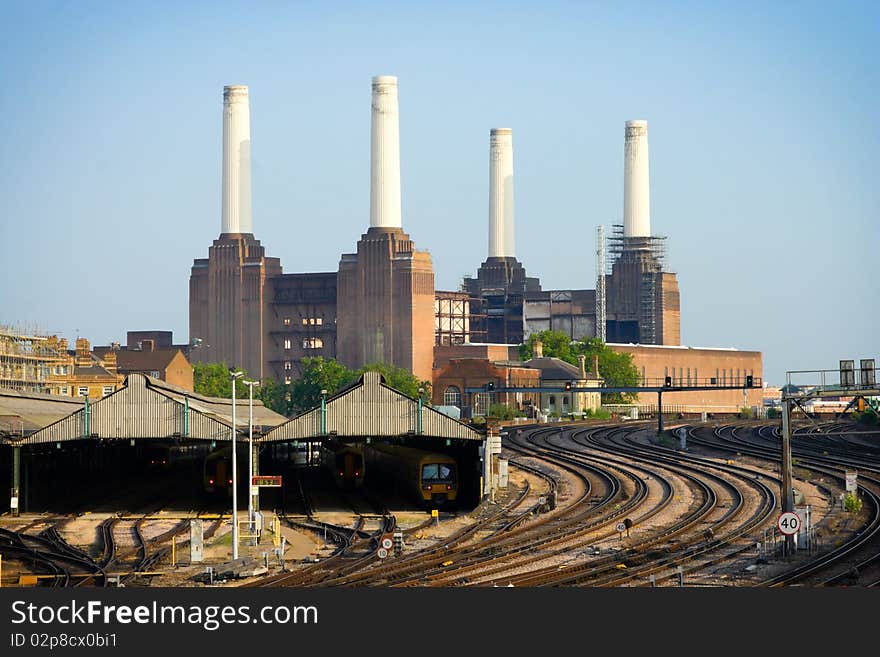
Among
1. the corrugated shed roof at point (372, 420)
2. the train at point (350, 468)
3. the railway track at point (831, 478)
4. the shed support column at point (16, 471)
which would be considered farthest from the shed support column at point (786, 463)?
the shed support column at point (16, 471)

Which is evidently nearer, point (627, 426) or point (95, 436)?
point (95, 436)

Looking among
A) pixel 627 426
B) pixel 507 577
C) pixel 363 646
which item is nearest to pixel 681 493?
pixel 507 577

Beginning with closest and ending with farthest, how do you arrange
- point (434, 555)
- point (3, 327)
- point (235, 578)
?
point (235, 578) < point (434, 555) < point (3, 327)

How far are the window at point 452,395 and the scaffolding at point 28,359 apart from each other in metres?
49.4

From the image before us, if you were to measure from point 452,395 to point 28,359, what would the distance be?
191 feet

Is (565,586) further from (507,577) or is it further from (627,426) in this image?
(627,426)

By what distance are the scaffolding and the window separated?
4935cm

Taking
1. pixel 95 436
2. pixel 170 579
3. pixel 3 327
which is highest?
pixel 3 327

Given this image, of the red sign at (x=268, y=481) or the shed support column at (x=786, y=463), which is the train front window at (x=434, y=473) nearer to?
the red sign at (x=268, y=481)

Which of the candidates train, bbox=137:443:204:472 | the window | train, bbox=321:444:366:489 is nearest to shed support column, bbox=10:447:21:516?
train, bbox=321:444:366:489

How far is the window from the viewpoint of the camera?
196250 millimetres

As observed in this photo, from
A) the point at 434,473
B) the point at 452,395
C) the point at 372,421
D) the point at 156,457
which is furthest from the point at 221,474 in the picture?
the point at 452,395

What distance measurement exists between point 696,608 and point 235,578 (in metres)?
14.6

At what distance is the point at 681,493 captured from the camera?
72875 mm
